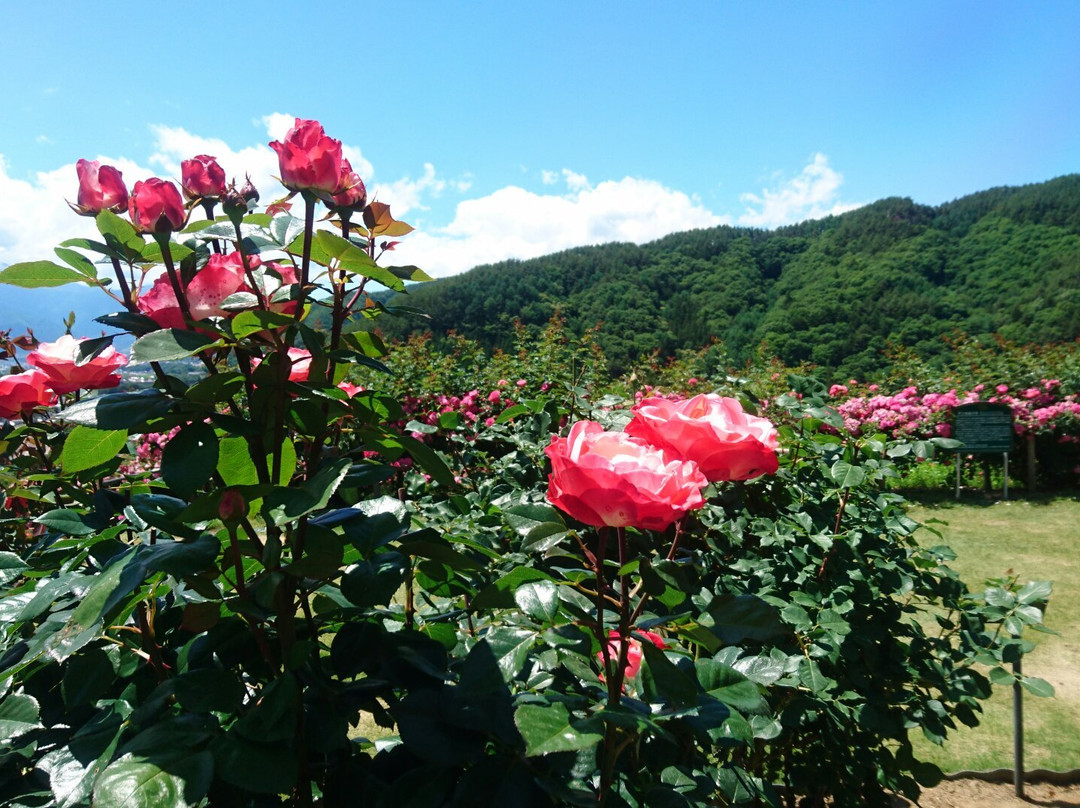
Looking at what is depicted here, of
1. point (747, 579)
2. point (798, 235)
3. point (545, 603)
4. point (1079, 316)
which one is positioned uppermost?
point (798, 235)

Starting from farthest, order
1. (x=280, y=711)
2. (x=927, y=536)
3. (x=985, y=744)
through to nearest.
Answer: (x=927, y=536), (x=985, y=744), (x=280, y=711)

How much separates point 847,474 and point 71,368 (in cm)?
170

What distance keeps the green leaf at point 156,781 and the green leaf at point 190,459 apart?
240 mm

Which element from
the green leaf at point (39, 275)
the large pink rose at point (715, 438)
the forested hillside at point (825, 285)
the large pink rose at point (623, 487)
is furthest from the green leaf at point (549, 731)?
the forested hillside at point (825, 285)

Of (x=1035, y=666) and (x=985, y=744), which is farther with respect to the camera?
(x=1035, y=666)

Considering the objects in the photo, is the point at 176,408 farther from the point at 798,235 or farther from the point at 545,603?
the point at 798,235

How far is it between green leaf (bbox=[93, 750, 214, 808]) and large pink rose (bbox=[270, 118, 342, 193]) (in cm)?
61

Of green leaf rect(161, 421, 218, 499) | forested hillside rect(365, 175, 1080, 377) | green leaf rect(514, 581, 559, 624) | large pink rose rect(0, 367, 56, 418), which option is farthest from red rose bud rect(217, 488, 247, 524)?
forested hillside rect(365, 175, 1080, 377)

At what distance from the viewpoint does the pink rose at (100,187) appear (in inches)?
30.8

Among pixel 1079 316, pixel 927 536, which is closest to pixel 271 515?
pixel 927 536

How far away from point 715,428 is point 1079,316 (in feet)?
93.7

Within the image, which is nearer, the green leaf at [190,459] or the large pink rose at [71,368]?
the green leaf at [190,459]

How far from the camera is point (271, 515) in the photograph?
26.1 inches

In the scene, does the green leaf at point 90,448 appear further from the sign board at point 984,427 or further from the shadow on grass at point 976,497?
the shadow on grass at point 976,497
